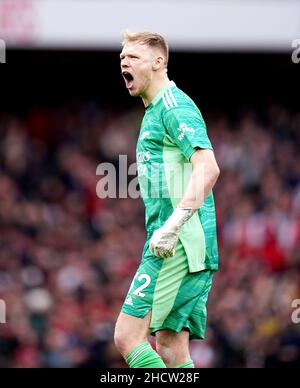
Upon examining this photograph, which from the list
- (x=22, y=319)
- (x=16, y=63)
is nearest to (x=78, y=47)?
(x=16, y=63)

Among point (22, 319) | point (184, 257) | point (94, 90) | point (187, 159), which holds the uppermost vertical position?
point (94, 90)

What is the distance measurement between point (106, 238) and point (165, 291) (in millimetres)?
8644

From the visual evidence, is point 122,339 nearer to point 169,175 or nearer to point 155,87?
point 169,175

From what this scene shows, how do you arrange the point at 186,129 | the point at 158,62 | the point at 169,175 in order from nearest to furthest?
the point at 186,129
the point at 169,175
the point at 158,62

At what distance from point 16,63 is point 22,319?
4638 millimetres

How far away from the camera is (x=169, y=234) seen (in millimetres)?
5852

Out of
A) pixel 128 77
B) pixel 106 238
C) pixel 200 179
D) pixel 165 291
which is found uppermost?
pixel 128 77

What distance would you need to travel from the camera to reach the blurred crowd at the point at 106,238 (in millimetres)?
12492

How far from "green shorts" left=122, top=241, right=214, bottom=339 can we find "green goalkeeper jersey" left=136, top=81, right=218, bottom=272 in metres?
0.07

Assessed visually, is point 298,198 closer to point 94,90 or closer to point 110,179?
point 110,179

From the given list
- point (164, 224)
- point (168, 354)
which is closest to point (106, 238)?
point (168, 354)

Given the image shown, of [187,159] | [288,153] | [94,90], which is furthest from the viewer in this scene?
[94,90]

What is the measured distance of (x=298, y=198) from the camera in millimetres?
14109

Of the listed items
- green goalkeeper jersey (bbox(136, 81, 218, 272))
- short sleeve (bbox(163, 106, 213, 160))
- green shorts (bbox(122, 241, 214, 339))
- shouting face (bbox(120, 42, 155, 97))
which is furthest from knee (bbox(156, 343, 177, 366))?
shouting face (bbox(120, 42, 155, 97))
